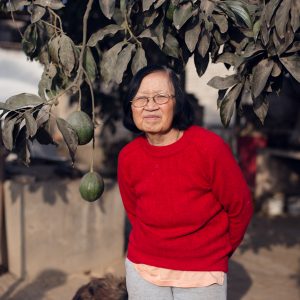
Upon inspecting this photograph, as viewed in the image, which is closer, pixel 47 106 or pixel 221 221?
pixel 47 106

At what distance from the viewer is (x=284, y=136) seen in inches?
308

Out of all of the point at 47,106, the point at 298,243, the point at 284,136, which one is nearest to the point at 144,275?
the point at 47,106

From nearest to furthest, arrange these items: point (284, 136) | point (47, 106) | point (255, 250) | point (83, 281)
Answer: point (47, 106)
point (83, 281)
point (255, 250)
point (284, 136)

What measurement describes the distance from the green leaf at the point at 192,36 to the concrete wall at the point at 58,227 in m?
2.71

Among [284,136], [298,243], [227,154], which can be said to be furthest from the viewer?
[284,136]

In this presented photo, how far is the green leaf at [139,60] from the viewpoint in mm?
2248

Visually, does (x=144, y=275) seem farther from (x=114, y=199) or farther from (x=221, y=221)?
(x=114, y=199)

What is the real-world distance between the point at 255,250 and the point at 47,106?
4.27 metres

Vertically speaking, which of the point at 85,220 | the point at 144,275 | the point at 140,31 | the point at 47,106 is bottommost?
the point at 85,220

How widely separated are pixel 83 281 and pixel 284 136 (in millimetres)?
4273

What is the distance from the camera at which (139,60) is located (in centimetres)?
225

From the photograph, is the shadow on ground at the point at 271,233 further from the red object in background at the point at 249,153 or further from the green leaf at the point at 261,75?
the green leaf at the point at 261,75

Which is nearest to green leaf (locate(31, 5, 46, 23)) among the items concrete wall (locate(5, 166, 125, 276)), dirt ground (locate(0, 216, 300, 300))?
concrete wall (locate(5, 166, 125, 276))

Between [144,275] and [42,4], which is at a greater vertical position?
[42,4]
